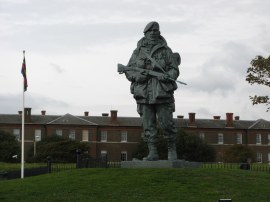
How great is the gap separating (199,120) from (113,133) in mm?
15138

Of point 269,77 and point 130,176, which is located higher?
point 269,77

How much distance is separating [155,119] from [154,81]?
1.33 meters

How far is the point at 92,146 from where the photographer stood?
344 feet

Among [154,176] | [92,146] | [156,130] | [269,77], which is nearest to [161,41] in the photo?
[156,130]

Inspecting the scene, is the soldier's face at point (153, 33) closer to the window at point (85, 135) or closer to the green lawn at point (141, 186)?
the green lawn at point (141, 186)

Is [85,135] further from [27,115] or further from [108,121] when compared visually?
[27,115]

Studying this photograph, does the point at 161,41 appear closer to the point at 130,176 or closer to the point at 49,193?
the point at 130,176

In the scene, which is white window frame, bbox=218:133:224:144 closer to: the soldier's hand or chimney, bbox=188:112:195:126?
chimney, bbox=188:112:195:126

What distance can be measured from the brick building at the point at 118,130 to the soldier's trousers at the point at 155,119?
3118 inches

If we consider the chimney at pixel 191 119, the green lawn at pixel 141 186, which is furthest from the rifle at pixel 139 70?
the chimney at pixel 191 119

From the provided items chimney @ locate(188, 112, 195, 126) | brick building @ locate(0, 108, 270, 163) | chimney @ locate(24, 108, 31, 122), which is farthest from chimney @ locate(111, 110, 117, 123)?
chimney @ locate(24, 108, 31, 122)

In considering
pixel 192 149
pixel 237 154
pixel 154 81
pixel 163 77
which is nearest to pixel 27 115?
pixel 192 149

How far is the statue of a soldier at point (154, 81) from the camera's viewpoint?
66.2 feet

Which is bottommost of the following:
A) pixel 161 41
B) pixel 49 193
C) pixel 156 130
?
pixel 49 193
